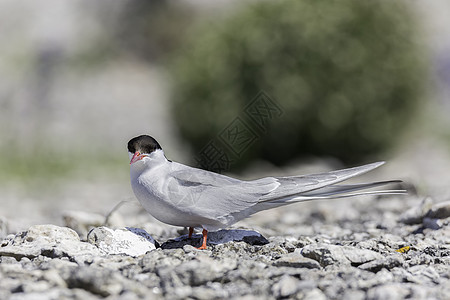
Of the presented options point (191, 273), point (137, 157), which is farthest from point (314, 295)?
point (137, 157)

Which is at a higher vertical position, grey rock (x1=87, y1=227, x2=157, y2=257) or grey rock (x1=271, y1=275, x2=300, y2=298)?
grey rock (x1=87, y1=227, x2=157, y2=257)

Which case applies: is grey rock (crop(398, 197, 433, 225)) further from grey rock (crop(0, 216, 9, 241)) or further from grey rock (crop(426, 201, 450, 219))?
grey rock (crop(0, 216, 9, 241))

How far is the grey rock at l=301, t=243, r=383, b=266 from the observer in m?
2.74

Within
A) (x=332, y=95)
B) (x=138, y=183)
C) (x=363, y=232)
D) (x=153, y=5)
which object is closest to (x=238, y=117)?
(x=332, y=95)

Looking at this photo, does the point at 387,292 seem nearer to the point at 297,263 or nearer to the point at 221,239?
the point at 297,263

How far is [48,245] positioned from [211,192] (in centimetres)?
90

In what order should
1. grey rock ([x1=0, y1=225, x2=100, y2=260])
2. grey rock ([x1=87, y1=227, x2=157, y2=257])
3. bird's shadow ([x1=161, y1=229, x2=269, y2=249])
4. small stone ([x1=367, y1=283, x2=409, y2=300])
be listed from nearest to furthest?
small stone ([x1=367, y1=283, x2=409, y2=300]) < grey rock ([x1=0, y1=225, x2=100, y2=260]) < grey rock ([x1=87, y1=227, x2=157, y2=257]) < bird's shadow ([x1=161, y1=229, x2=269, y2=249])

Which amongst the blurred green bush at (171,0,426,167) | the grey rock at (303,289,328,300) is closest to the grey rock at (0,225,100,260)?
the grey rock at (303,289,328,300)

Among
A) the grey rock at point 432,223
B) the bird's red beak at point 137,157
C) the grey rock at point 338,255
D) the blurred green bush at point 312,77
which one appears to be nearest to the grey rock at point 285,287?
the grey rock at point 338,255

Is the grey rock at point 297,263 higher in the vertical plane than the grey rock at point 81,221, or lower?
lower

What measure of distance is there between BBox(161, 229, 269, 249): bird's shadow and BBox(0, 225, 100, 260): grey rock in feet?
1.62

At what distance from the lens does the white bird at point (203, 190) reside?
3.02 m

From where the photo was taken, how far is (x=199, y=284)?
240 centimetres

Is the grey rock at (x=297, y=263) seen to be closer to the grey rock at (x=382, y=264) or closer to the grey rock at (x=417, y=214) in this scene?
the grey rock at (x=382, y=264)
